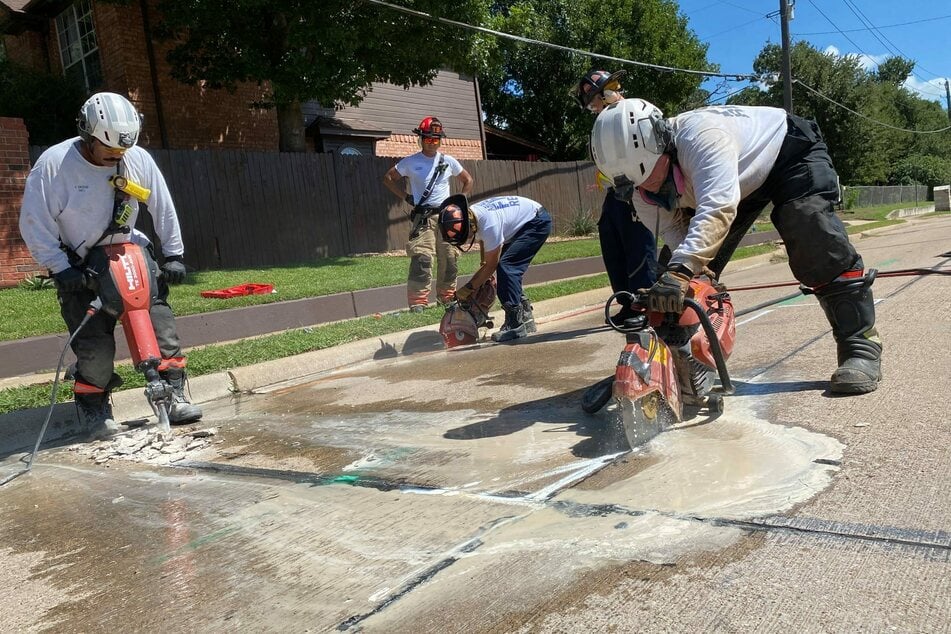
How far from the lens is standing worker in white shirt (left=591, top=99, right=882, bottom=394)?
9.94 ft

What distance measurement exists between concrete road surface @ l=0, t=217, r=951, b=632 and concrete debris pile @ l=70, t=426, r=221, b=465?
17 mm

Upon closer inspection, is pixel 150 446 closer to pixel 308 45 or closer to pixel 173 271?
pixel 173 271

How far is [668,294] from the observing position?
289cm

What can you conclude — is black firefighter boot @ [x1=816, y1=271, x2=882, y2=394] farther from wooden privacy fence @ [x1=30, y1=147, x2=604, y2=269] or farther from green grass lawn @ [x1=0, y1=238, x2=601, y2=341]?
wooden privacy fence @ [x1=30, y1=147, x2=604, y2=269]

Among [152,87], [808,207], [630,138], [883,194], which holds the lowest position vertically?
[808,207]

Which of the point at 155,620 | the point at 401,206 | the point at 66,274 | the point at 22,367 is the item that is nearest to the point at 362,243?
the point at 401,206

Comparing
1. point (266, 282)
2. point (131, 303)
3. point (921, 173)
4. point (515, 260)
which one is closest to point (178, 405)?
point (131, 303)

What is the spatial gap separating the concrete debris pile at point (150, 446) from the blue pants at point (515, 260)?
117 inches

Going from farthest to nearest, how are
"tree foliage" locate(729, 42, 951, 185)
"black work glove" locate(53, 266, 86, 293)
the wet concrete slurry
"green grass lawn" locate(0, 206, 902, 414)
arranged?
"tree foliage" locate(729, 42, 951, 185)
"green grass lawn" locate(0, 206, 902, 414)
"black work glove" locate(53, 266, 86, 293)
the wet concrete slurry

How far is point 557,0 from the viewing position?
1111 inches

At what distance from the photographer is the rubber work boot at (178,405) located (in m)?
4.32

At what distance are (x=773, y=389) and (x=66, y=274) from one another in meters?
3.85

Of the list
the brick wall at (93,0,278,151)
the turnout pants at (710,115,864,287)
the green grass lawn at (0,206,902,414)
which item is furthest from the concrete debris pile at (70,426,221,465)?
the brick wall at (93,0,278,151)

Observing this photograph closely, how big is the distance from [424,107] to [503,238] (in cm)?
1641
